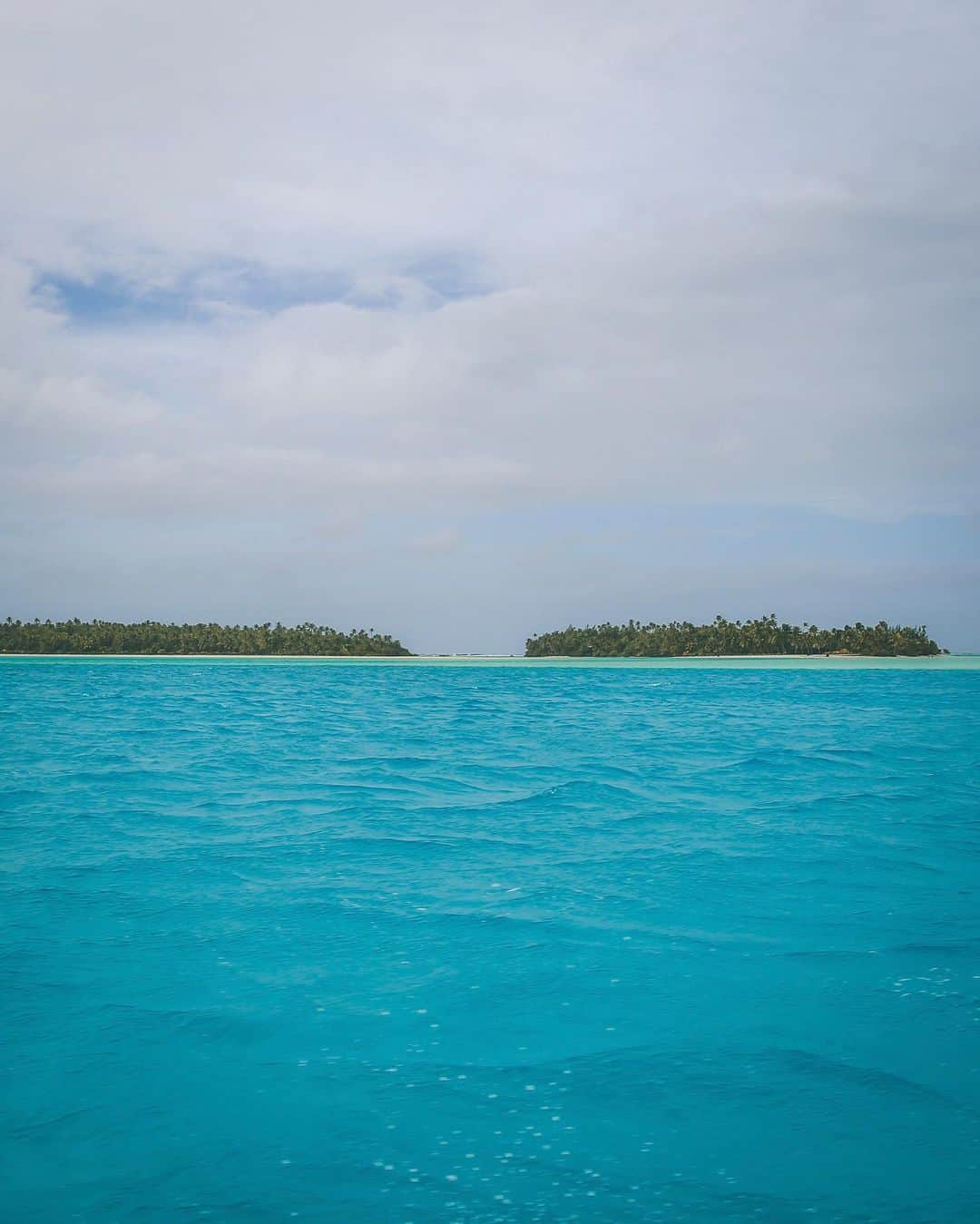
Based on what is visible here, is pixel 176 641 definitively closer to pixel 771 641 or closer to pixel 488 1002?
pixel 771 641

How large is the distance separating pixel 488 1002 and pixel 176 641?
125m

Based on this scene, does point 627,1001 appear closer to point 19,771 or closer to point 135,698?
point 19,771

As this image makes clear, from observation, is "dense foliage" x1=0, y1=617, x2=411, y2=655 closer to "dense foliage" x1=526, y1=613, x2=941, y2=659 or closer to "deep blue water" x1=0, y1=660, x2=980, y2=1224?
"dense foliage" x1=526, y1=613, x2=941, y2=659

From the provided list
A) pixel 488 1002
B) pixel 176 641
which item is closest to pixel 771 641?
pixel 176 641

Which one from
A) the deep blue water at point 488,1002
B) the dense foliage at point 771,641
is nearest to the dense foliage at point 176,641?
the dense foliage at point 771,641

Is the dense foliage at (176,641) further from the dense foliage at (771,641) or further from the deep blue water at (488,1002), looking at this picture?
the deep blue water at (488,1002)

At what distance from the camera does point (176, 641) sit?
12462 centimetres

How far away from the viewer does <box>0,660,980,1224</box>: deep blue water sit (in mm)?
4762

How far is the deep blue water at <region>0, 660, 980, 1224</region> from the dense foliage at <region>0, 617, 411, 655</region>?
111349 millimetres

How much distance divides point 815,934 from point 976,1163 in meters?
3.97

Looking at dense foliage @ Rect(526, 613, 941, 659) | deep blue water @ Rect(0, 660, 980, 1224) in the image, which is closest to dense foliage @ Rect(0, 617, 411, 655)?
dense foliage @ Rect(526, 613, 941, 659)

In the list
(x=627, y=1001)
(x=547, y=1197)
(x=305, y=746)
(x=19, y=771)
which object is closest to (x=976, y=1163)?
(x=547, y=1197)

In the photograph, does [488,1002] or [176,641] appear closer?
[488,1002]

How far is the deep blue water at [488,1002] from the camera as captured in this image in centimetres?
476
